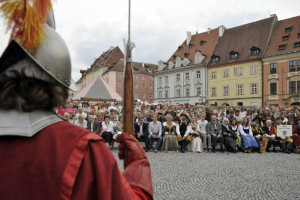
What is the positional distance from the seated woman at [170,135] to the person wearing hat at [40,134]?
392 inches

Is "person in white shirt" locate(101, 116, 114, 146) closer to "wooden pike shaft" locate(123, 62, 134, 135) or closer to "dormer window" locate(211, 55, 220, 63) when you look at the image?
"wooden pike shaft" locate(123, 62, 134, 135)

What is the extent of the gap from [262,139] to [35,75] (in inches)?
466

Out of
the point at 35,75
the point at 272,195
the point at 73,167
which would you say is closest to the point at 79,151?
the point at 73,167

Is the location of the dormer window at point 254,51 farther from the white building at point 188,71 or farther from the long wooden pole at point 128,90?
the long wooden pole at point 128,90

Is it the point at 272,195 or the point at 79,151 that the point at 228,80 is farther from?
the point at 79,151

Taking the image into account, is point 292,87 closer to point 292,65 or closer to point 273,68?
point 292,65

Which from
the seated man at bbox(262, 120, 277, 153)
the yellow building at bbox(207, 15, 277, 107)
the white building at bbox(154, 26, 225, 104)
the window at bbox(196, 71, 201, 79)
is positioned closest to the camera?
the seated man at bbox(262, 120, 277, 153)

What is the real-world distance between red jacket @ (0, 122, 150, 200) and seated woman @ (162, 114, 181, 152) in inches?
395

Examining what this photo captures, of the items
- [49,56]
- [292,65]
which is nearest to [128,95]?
[49,56]

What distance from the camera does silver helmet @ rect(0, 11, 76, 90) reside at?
1.17m

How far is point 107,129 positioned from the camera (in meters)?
11.3

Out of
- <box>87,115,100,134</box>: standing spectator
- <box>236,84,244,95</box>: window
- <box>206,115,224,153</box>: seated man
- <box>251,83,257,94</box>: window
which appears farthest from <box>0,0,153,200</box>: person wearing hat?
<box>236,84,244,95</box>: window

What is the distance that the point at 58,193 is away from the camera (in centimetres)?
105

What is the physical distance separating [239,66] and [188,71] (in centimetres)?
903
